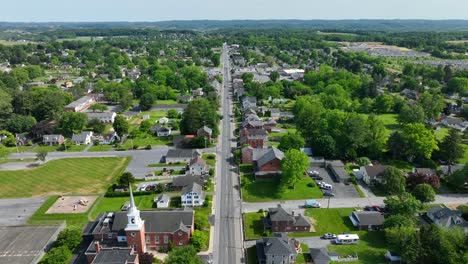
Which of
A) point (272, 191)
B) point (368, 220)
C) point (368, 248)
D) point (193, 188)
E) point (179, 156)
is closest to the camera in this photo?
point (368, 248)

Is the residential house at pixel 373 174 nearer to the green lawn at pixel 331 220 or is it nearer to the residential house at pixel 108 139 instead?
the green lawn at pixel 331 220

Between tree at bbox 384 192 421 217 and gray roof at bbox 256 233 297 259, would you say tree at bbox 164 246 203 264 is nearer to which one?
gray roof at bbox 256 233 297 259

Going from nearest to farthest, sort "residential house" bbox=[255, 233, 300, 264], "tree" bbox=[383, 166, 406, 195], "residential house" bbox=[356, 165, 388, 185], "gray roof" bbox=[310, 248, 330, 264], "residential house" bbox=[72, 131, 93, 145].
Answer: "gray roof" bbox=[310, 248, 330, 264]
"residential house" bbox=[255, 233, 300, 264]
"tree" bbox=[383, 166, 406, 195]
"residential house" bbox=[356, 165, 388, 185]
"residential house" bbox=[72, 131, 93, 145]

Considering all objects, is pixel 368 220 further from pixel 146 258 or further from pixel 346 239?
pixel 146 258

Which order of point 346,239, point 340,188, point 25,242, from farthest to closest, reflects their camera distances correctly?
point 340,188
point 25,242
point 346,239

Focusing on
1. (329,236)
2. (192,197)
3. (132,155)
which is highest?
(192,197)

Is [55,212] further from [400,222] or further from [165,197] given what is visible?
[400,222]

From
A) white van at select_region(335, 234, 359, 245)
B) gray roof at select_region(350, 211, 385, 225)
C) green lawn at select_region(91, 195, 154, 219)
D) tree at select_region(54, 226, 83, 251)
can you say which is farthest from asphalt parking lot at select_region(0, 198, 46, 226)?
gray roof at select_region(350, 211, 385, 225)

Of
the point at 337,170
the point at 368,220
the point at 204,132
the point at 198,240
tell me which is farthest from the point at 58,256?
the point at 337,170
